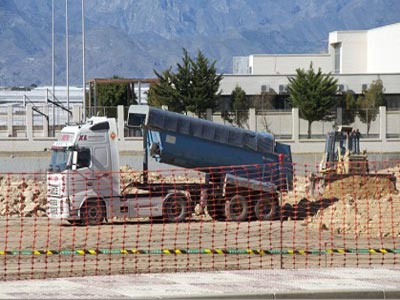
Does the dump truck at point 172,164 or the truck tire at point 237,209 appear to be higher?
the dump truck at point 172,164

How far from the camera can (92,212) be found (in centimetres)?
3181

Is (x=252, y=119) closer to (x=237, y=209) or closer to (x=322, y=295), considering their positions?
(x=237, y=209)

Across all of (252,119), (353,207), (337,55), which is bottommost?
(353,207)

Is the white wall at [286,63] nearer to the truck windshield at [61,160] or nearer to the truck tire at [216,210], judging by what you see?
the truck tire at [216,210]

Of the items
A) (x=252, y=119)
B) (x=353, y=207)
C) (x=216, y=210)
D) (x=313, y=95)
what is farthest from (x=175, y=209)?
(x=313, y=95)

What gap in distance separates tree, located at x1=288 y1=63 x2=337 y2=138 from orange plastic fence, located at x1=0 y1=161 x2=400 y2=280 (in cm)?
3468

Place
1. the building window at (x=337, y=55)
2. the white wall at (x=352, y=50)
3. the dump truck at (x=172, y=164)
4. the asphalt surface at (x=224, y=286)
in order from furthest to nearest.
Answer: the building window at (x=337, y=55)
the white wall at (x=352, y=50)
the dump truck at (x=172, y=164)
the asphalt surface at (x=224, y=286)

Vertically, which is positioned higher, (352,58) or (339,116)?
(352,58)

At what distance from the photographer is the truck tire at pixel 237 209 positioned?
3384cm

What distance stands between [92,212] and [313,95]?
44.3m

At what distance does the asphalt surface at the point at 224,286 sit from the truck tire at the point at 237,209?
44.4 feet

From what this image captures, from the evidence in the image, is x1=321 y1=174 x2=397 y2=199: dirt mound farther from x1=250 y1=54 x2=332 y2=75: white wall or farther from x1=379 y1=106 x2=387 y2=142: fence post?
x1=250 y1=54 x2=332 y2=75: white wall

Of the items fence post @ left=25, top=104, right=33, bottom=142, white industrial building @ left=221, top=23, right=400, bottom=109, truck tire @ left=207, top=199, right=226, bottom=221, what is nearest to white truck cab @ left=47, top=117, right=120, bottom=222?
truck tire @ left=207, top=199, right=226, bottom=221

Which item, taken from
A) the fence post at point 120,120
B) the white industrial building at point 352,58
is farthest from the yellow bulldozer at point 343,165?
the white industrial building at point 352,58
